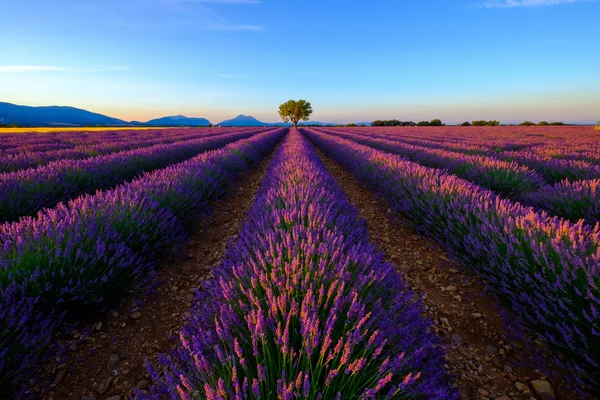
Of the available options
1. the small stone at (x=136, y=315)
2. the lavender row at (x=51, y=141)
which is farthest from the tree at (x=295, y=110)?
the small stone at (x=136, y=315)

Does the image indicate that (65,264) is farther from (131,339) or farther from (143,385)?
(143,385)

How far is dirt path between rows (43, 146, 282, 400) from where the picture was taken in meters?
1.72

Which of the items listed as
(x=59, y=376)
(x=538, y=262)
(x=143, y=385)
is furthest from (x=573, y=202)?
(x=59, y=376)

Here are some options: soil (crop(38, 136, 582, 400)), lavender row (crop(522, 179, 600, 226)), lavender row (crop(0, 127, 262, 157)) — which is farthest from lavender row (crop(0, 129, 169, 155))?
lavender row (crop(522, 179, 600, 226))

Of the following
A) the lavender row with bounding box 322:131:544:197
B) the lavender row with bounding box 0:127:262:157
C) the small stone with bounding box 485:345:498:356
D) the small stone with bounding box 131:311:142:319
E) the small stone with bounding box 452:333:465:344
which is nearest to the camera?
the small stone with bounding box 485:345:498:356

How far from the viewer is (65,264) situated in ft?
6.77

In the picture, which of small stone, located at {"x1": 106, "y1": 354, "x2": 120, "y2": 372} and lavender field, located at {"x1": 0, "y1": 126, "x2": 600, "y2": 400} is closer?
lavender field, located at {"x1": 0, "y1": 126, "x2": 600, "y2": 400}

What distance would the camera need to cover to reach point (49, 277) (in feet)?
6.50

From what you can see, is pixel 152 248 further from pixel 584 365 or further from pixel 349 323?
pixel 584 365

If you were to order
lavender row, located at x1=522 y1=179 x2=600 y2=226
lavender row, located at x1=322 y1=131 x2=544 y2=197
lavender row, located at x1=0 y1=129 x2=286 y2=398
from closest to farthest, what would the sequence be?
lavender row, located at x1=0 y1=129 x2=286 y2=398
lavender row, located at x1=522 y1=179 x2=600 y2=226
lavender row, located at x1=322 y1=131 x2=544 y2=197

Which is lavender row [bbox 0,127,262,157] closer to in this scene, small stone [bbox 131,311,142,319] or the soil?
the soil

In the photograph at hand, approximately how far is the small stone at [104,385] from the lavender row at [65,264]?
0.38 metres

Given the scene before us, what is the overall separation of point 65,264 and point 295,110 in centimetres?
6608

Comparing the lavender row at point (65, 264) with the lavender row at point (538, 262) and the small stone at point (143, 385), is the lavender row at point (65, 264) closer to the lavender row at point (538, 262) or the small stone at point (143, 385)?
the small stone at point (143, 385)
